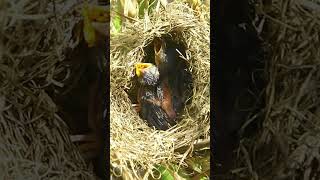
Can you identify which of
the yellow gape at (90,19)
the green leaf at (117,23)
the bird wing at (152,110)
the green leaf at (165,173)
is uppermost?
the yellow gape at (90,19)

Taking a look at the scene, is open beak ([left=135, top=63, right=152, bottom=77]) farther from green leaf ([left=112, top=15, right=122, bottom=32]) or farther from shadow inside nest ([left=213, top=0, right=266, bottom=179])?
shadow inside nest ([left=213, top=0, right=266, bottom=179])

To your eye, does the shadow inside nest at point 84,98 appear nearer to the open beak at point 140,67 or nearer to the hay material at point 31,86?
the hay material at point 31,86

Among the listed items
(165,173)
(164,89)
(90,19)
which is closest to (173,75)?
(164,89)

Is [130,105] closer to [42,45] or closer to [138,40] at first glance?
[138,40]

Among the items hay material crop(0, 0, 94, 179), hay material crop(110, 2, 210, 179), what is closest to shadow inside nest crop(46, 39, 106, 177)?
hay material crop(0, 0, 94, 179)

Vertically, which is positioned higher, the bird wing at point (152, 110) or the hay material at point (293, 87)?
the hay material at point (293, 87)

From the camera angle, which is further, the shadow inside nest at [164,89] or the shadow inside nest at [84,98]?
the shadow inside nest at [164,89]

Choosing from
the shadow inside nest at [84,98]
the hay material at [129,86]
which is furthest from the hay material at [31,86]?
the hay material at [129,86]

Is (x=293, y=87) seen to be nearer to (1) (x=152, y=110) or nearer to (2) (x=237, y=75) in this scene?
(2) (x=237, y=75)
